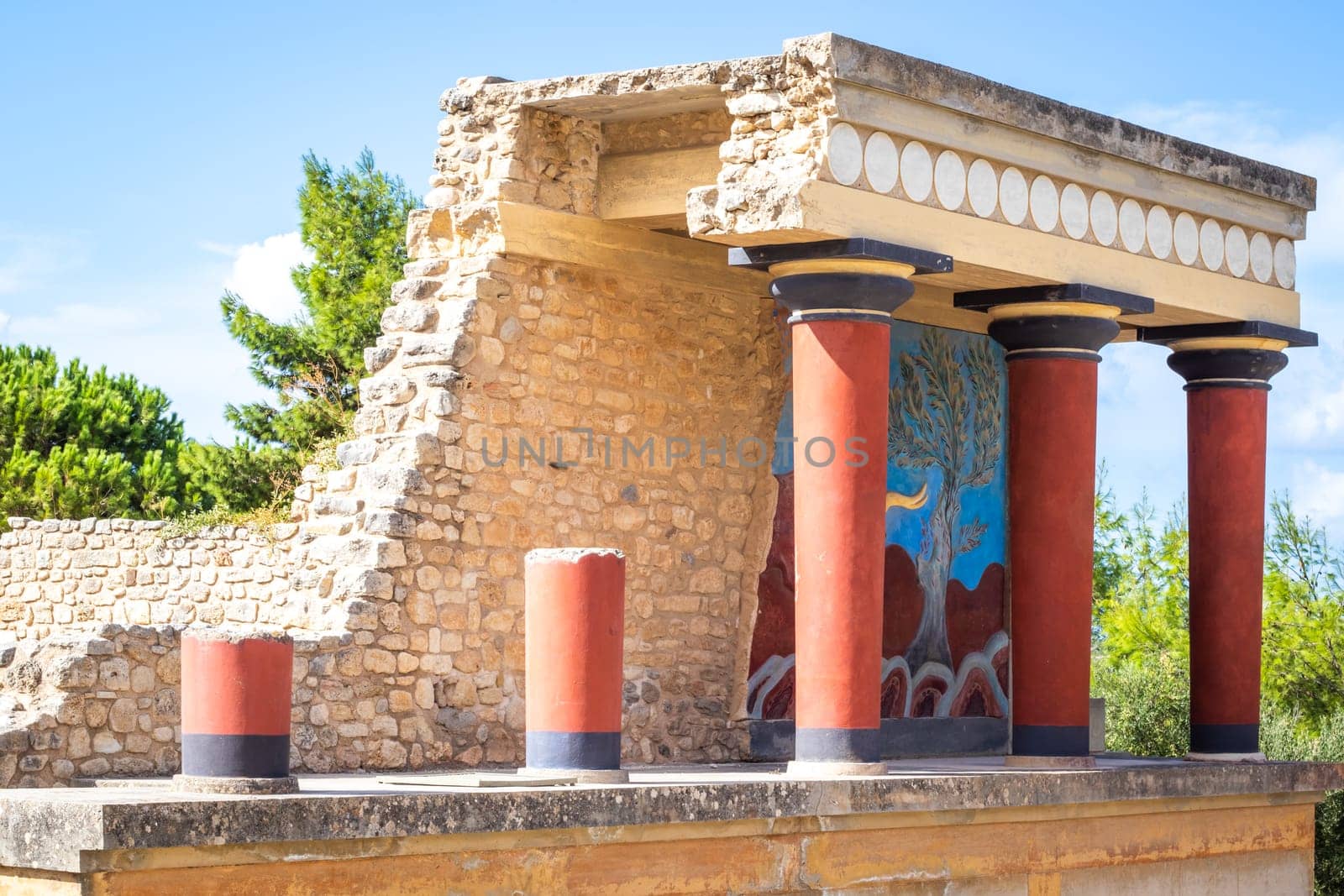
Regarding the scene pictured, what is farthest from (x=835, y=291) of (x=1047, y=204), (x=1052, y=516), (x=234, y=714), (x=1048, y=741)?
(x=234, y=714)

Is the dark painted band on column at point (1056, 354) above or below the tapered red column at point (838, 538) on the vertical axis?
above

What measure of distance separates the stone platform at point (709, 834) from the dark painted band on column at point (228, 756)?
0.19 metres

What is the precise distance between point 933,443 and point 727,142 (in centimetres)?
409

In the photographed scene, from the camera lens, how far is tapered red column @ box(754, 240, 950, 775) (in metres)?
9.60

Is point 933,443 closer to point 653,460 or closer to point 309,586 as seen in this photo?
point 653,460

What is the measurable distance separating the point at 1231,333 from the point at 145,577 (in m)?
7.14

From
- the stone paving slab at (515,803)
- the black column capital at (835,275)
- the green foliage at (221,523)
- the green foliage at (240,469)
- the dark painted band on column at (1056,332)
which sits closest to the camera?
the stone paving slab at (515,803)

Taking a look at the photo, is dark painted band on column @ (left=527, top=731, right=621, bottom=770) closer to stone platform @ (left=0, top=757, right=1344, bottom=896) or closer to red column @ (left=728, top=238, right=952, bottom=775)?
stone platform @ (left=0, top=757, right=1344, bottom=896)

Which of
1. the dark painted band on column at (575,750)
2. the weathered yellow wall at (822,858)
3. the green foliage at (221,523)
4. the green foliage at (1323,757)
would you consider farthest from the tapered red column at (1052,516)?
the green foliage at (221,523)

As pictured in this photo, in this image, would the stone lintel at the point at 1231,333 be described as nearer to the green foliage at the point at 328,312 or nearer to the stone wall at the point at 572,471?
the stone wall at the point at 572,471

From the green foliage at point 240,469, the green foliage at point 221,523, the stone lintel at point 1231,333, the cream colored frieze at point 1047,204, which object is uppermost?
the cream colored frieze at point 1047,204

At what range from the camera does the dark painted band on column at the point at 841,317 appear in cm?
973

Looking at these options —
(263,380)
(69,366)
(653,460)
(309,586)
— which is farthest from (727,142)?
(69,366)

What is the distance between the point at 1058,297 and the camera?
36.5 ft
